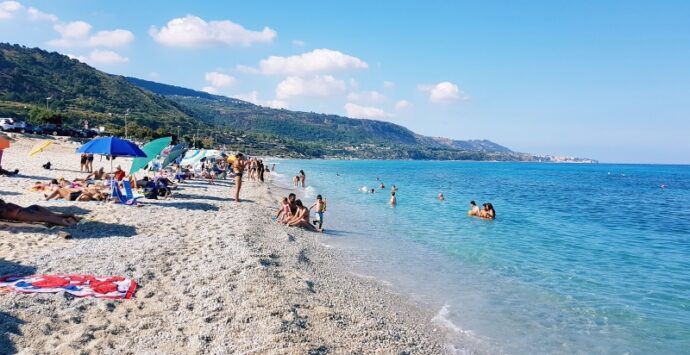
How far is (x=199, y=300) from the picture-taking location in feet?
19.4

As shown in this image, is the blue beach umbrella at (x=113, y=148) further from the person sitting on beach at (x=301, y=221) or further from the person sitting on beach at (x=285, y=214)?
the person sitting on beach at (x=301, y=221)

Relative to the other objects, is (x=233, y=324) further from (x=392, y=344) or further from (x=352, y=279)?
(x=352, y=279)

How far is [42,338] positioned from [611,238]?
1845 cm

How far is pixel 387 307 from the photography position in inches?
286

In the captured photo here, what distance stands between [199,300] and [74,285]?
5.35 feet

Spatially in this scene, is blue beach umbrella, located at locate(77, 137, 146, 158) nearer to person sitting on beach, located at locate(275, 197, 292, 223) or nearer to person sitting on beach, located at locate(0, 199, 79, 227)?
person sitting on beach, located at locate(0, 199, 79, 227)

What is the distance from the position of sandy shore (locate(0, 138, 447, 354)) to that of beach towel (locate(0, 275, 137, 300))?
17 cm

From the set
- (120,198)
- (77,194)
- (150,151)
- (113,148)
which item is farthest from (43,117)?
(113,148)

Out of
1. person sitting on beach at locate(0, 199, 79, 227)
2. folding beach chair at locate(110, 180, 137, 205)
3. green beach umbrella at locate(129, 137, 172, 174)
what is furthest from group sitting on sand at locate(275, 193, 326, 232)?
person sitting on beach at locate(0, 199, 79, 227)

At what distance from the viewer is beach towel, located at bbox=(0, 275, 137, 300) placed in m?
5.45

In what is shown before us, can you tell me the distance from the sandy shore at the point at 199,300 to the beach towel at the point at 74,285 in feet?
0.56

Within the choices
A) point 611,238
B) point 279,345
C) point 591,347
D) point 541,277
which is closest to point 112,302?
point 279,345

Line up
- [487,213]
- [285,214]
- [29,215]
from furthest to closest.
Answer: [487,213] < [285,214] < [29,215]

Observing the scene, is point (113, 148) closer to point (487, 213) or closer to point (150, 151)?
point (150, 151)
